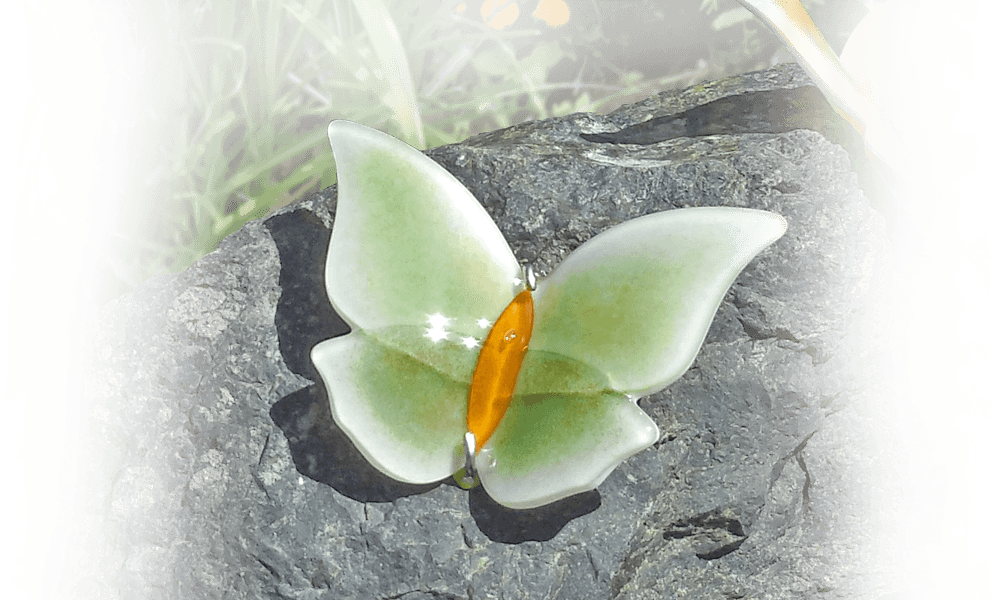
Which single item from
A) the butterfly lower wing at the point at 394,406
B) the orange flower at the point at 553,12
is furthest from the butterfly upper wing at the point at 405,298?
the orange flower at the point at 553,12

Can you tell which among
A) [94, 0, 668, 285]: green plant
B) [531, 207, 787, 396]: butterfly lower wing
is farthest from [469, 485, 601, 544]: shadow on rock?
[94, 0, 668, 285]: green plant

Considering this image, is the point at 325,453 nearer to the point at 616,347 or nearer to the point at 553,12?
the point at 616,347

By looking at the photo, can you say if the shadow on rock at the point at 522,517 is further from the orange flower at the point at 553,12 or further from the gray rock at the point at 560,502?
the orange flower at the point at 553,12

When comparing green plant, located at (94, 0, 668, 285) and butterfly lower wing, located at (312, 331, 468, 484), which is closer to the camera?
butterfly lower wing, located at (312, 331, 468, 484)

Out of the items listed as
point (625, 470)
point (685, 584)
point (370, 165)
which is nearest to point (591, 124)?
point (370, 165)

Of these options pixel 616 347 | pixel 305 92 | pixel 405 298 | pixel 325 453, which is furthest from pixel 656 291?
pixel 305 92

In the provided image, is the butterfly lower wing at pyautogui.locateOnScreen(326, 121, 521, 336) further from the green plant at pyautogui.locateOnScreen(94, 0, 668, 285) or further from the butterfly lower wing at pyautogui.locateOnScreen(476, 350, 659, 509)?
the green plant at pyautogui.locateOnScreen(94, 0, 668, 285)
